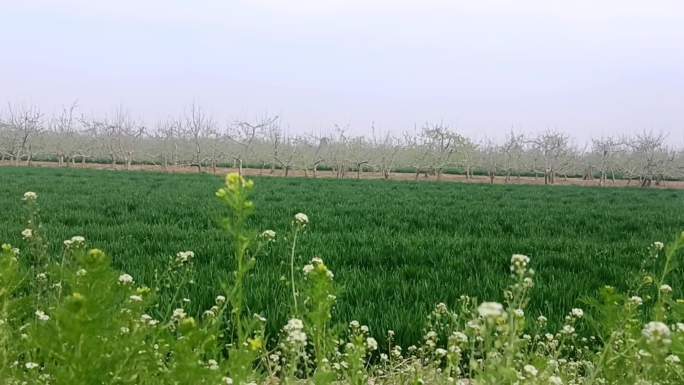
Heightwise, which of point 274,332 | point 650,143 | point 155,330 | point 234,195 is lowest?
point 274,332

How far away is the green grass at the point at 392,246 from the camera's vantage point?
4652 millimetres

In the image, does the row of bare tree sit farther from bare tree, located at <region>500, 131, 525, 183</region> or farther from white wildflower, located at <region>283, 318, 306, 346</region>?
white wildflower, located at <region>283, 318, 306, 346</region>

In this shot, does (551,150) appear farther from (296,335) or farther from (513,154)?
(296,335)

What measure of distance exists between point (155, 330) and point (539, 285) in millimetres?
4012

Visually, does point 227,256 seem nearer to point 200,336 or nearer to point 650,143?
point 200,336

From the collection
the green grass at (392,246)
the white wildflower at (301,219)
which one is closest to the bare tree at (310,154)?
the green grass at (392,246)

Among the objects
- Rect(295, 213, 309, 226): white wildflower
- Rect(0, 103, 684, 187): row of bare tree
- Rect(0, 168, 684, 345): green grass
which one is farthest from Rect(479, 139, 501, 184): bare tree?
Rect(295, 213, 309, 226): white wildflower

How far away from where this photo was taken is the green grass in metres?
4.65

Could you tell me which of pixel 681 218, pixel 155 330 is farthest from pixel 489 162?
pixel 155 330

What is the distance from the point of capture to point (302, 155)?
53406 mm

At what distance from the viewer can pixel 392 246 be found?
7.31 m

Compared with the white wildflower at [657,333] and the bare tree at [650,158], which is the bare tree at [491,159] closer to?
the bare tree at [650,158]

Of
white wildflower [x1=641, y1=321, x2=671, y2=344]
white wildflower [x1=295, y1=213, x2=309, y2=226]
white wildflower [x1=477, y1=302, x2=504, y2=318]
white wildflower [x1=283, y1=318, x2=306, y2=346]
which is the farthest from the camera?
white wildflower [x1=295, y1=213, x2=309, y2=226]

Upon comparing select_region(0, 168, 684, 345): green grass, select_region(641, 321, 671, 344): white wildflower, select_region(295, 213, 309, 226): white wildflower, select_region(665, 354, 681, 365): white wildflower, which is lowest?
select_region(0, 168, 684, 345): green grass
